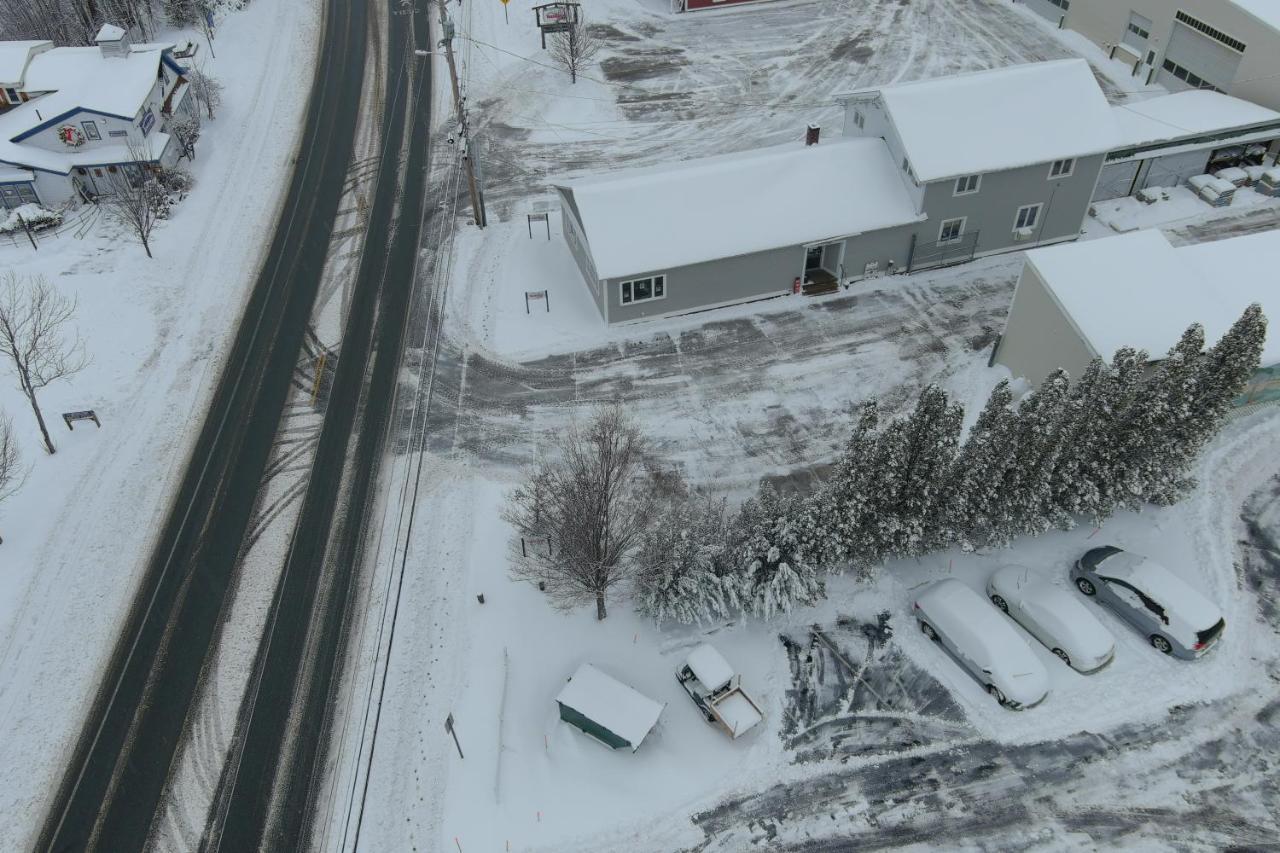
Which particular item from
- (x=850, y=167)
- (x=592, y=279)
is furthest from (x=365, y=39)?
(x=850, y=167)

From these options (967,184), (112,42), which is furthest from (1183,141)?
(112,42)

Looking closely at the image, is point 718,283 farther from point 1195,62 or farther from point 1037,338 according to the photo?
point 1195,62

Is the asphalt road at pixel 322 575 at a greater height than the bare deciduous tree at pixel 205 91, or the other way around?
the bare deciduous tree at pixel 205 91

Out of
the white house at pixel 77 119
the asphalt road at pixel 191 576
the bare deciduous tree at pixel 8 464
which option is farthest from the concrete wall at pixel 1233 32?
the bare deciduous tree at pixel 8 464

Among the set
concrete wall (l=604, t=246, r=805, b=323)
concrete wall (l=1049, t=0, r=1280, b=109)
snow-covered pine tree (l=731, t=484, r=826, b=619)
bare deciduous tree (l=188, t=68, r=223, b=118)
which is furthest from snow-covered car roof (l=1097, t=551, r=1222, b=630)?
bare deciduous tree (l=188, t=68, r=223, b=118)

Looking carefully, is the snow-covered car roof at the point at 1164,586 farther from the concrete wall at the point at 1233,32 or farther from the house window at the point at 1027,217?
the concrete wall at the point at 1233,32

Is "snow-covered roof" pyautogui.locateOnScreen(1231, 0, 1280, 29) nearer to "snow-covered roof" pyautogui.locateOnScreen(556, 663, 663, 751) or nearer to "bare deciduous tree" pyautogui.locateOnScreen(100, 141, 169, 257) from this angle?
"snow-covered roof" pyautogui.locateOnScreen(556, 663, 663, 751)
